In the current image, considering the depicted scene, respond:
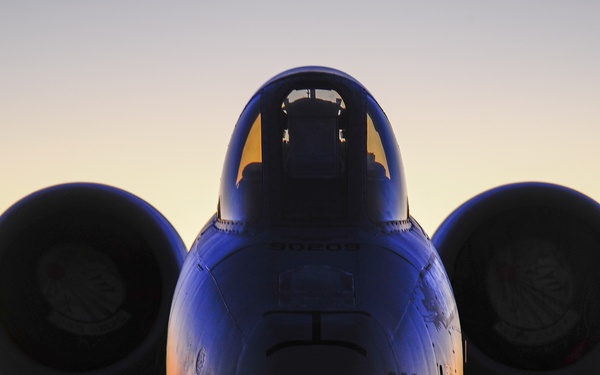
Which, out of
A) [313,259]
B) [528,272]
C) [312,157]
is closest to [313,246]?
[313,259]

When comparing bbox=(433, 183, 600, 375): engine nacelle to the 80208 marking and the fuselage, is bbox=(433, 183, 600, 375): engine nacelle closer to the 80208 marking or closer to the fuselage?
the fuselage

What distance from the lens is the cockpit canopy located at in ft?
22.0

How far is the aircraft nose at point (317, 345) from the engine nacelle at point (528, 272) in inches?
172

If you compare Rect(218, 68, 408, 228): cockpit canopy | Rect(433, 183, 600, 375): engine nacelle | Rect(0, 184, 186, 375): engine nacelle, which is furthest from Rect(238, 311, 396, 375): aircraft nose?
Rect(433, 183, 600, 375): engine nacelle

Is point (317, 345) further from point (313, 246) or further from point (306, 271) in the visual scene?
point (313, 246)

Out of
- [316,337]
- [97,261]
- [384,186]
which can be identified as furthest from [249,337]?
[97,261]

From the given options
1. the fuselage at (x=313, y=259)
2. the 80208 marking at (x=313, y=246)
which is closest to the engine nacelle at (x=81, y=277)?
the fuselage at (x=313, y=259)

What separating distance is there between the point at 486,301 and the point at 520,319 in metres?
0.38

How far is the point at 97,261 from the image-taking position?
1003cm

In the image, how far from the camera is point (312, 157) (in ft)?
22.6

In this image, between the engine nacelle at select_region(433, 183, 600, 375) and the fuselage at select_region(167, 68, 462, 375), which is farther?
the engine nacelle at select_region(433, 183, 600, 375)

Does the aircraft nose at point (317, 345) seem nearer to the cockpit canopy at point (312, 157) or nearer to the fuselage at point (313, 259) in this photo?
the fuselage at point (313, 259)

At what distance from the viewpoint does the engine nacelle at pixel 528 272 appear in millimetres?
9750

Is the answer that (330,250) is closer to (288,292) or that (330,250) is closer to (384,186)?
(288,292)
